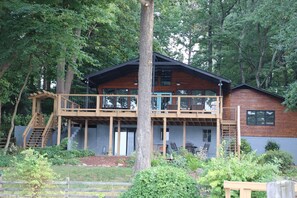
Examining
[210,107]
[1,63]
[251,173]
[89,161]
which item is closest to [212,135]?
[210,107]

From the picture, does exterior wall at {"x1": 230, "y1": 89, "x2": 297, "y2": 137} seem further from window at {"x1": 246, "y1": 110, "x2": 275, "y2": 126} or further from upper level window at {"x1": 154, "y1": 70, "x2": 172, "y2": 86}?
upper level window at {"x1": 154, "y1": 70, "x2": 172, "y2": 86}

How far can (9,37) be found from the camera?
49.9 ft

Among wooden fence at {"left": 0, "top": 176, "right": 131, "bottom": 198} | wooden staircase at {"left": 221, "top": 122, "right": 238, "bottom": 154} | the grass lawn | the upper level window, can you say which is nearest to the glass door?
the upper level window

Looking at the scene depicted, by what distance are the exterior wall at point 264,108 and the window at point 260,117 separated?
0.21 meters

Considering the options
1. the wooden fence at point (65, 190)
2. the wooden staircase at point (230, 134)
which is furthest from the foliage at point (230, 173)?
the wooden staircase at point (230, 134)

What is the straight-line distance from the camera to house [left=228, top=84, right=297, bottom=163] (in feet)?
86.2

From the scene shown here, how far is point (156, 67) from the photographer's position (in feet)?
79.9

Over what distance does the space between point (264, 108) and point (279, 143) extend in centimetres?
245

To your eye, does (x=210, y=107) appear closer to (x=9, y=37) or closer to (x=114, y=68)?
(x=114, y=68)

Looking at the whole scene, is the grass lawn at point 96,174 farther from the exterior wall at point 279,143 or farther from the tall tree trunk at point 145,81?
the exterior wall at point 279,143

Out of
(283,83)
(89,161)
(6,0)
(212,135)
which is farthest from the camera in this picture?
(283,83)

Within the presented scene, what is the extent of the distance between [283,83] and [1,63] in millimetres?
24507

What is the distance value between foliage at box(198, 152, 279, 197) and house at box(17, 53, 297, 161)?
13570mm

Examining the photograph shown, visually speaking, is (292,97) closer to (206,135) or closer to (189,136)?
(206,135)
